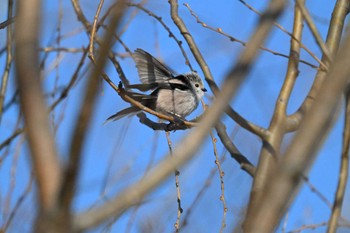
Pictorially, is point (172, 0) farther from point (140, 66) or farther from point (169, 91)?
point (169, 91)

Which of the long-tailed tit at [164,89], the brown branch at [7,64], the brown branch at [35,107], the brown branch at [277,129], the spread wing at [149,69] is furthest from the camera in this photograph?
the long-tailed tit at [164,89]

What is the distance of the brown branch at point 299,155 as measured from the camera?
0.92 m

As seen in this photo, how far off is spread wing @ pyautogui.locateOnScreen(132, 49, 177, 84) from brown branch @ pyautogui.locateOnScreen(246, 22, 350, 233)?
218 cm

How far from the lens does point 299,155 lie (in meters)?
0.94

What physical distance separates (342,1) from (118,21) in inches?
71.0

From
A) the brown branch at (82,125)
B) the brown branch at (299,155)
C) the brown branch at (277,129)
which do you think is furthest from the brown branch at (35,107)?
the brown branch at (277,129)

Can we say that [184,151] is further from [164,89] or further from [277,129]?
[164,89]

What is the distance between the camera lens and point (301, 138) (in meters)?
0.96

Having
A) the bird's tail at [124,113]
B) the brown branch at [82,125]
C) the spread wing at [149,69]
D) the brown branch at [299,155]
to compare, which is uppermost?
the spread wing at [149,69]

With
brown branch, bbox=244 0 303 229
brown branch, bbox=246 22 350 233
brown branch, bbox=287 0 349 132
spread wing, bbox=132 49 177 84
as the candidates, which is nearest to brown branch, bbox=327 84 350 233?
brown branch, bbox=244 0 303 229

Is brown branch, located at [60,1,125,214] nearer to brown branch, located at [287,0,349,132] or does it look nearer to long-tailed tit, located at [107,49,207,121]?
brown branch, located at [287,0,349,132]

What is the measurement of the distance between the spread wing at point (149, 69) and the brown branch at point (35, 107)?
222cm

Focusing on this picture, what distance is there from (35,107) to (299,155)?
0.43 metres

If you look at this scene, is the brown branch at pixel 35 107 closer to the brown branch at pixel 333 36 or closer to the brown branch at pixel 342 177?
the brown branch at pixel 342 177
